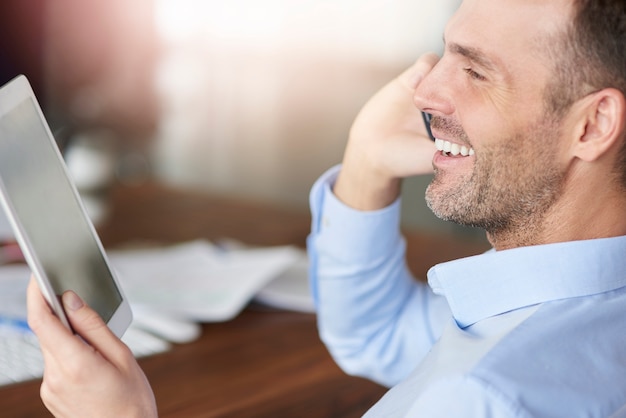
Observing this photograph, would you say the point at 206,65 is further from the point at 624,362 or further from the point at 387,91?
the point at 624,362

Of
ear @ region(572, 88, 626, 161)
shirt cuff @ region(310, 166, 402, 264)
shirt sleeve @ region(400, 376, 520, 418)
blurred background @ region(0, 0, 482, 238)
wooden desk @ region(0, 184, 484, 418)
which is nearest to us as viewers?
shirt sleeve @ region(400, 376, 520, 418)

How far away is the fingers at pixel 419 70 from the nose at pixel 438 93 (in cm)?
24

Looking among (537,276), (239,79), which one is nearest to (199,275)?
(537,276)

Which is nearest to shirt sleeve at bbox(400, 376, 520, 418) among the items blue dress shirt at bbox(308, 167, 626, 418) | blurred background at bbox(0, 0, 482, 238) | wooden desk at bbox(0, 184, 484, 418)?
blue dress shirt at bbox(308, 167, 626, 418)

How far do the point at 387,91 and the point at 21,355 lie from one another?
0.58 metres

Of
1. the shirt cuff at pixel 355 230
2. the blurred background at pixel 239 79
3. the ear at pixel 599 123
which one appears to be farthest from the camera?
the blurred background at pixel 239 79

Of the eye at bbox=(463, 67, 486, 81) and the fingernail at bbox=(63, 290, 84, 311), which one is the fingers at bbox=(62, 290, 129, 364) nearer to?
the fingernail at bbox=(63, 290, 84, 311)

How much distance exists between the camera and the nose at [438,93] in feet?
2.89

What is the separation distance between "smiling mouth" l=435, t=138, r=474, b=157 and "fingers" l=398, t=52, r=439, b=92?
0.24m

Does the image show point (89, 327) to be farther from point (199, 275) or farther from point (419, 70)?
point (199, 275)

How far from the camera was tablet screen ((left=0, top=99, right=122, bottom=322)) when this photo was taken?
30.2 inches

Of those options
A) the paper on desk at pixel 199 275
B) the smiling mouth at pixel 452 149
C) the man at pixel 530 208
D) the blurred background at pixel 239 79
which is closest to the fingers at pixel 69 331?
the man at pixel 530 208

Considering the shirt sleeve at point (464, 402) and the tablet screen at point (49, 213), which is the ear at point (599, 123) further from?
the tablet screen at point (49, 213)

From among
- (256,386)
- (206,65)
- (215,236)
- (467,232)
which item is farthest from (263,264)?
(206,65)
